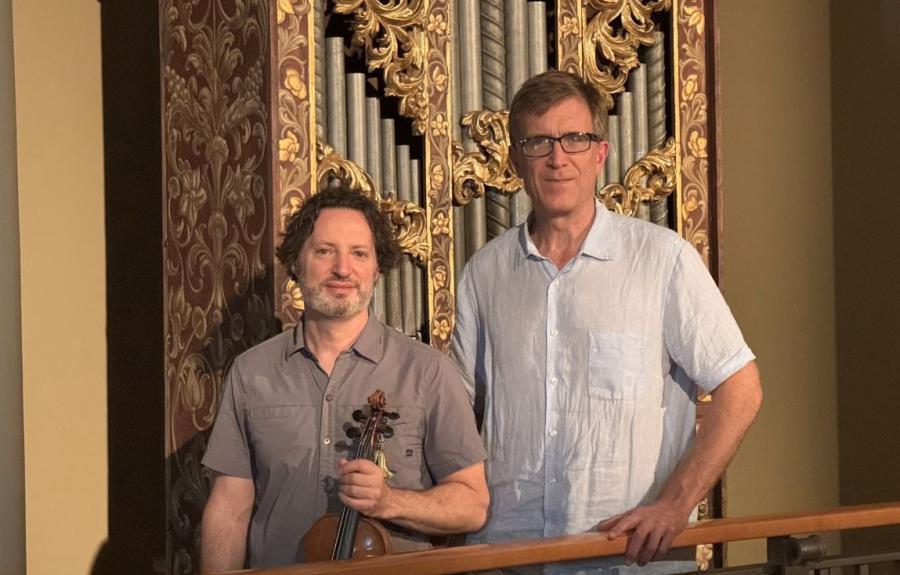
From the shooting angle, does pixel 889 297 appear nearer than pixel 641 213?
No

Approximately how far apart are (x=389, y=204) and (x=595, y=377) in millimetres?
908

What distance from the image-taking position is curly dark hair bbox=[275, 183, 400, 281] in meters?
2.89

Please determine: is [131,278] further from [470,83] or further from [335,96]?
[470,83]

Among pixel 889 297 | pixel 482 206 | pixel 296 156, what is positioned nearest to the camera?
pixel 296 156

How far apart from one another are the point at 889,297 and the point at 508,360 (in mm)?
2472

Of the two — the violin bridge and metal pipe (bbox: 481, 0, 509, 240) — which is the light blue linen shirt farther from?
metal pipe (bbox: 481, 0, 509, 240)

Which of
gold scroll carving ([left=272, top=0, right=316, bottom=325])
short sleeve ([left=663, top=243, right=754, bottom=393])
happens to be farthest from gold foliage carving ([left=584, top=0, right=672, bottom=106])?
short sleeve ([left=663, top=243, right=754, bottom=393])

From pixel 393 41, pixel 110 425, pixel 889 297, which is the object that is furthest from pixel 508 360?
pixel 889 297

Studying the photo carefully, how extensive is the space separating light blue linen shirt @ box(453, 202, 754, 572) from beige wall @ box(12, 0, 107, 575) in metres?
1.67

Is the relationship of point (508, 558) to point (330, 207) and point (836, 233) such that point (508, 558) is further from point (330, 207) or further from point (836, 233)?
A: point (836, 233)

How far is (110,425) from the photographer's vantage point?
4.41m

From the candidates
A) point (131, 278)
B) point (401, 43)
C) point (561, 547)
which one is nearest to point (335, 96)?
point (401, 43)

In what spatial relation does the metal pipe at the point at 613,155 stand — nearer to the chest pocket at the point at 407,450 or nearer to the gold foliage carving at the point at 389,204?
the gold foliage carving at the point at 389,204

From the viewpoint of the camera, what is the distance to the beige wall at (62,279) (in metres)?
4.28
